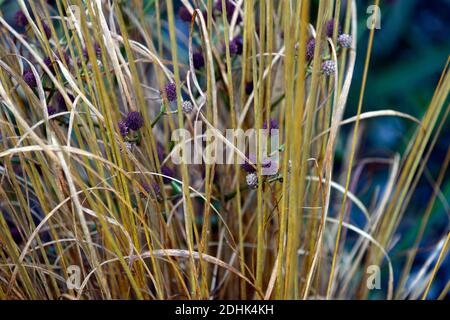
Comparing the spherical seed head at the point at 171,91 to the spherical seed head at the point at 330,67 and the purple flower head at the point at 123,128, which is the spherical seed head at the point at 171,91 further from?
the spherical seed head at the point at 330,67

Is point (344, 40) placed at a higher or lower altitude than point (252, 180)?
higher

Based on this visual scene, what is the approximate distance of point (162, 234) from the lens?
23.1 inches

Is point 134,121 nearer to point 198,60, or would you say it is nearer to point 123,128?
point 123,128

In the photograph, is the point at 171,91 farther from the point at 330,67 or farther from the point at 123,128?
the point at 330,67

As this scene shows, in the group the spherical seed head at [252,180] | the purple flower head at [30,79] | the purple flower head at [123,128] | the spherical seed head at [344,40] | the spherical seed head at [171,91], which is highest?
the spherical seed head at [344,40]

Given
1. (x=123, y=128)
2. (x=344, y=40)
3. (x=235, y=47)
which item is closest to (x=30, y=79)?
(x=123, y=128)

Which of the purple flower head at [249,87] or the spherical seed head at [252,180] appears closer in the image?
the spherical seed head at [252,180]

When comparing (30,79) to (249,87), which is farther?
(249,87)

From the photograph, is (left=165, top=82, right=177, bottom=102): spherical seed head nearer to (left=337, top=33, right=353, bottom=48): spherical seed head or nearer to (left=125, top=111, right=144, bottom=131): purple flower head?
(left=125, top=111, right=144, bottom=131): purple flower head

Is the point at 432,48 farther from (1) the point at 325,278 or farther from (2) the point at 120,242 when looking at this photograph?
(2) the point at 120,242

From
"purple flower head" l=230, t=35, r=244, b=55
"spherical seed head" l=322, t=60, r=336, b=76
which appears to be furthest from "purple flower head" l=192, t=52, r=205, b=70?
"spherical seed head" l=322, t=60, r=336, b=76

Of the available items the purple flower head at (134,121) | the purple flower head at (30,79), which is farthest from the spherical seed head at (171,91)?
the purple flower head at (30,79)

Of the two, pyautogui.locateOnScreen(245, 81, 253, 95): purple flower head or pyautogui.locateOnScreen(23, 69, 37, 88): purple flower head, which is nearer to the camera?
pyautogui.locateOnScreen(23, 69, 37, 88): purple flower head
